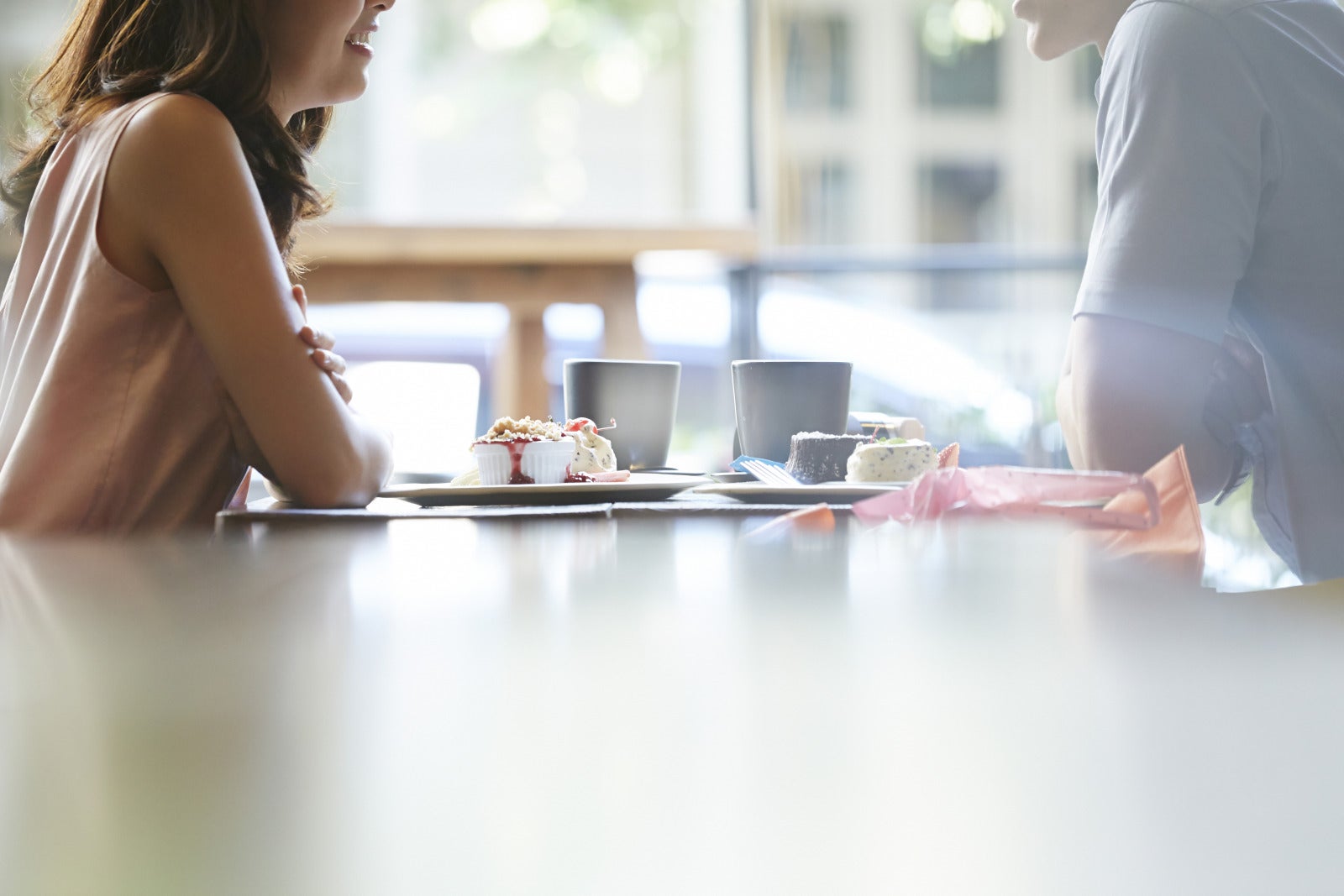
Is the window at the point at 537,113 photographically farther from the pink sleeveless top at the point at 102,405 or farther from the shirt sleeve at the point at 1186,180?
the pink sleeveless top at the point at 102,405

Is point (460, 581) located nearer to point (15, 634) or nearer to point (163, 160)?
point (15, 634)

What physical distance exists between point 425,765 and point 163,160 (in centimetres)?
77

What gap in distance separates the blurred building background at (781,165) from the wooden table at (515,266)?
36 centimetres

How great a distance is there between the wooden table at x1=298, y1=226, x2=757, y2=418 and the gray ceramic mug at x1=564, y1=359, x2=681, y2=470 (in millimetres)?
1245

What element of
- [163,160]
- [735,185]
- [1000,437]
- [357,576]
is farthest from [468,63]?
[357,576]

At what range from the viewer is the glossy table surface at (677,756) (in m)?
0.20

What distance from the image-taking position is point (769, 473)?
35.1 inches

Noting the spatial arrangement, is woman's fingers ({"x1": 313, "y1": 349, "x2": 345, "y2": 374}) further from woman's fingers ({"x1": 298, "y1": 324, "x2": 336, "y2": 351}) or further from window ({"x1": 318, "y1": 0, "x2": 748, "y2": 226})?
window ({"x1": 318, "y1": 0, "x2": 748, "y2": 226})

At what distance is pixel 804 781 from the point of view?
8.2 inches

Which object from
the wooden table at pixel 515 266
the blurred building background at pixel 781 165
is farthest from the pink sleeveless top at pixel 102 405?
the blurred building background at pixel 781 165

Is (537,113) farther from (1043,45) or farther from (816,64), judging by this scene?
(1043,45)

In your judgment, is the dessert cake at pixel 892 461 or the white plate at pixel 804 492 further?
the dessert cake at pixel 892 461

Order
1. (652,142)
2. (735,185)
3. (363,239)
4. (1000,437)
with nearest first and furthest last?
(363,239) < (1000,437) < (735,185) < (652,142)

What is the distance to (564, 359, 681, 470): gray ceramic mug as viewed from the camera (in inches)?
43.6
